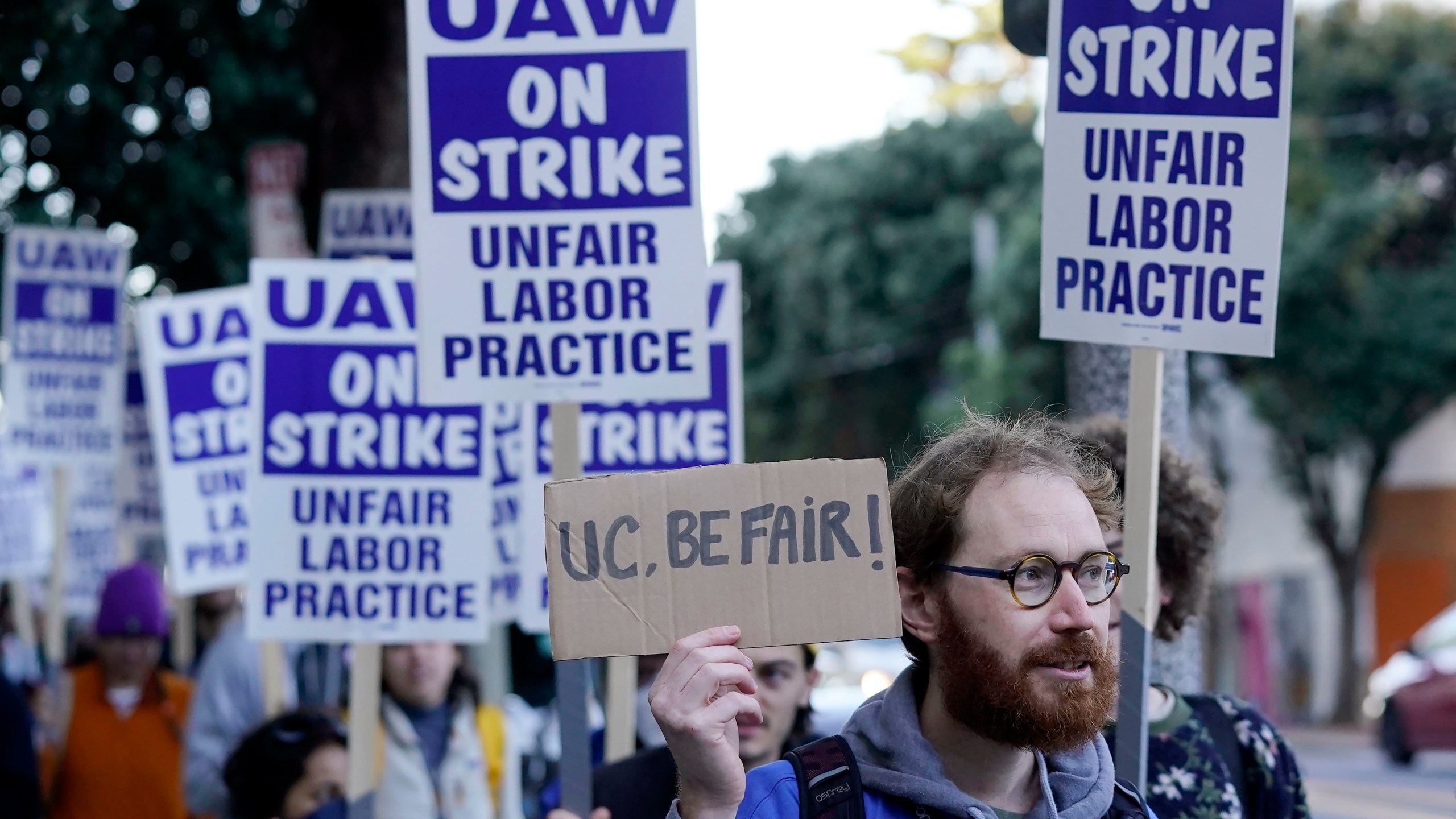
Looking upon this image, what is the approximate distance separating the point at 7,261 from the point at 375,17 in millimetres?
2749

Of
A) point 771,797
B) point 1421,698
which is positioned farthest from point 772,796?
point 1421,698

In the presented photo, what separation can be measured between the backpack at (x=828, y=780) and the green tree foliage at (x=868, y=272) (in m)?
23.1

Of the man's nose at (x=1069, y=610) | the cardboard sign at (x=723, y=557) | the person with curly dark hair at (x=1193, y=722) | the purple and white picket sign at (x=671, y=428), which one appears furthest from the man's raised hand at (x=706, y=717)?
the purple and white picket sign at (x=671, y=428)

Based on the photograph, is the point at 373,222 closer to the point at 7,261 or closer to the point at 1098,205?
the point at 7,261

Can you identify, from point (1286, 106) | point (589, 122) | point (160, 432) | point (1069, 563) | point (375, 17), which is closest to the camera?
point (1069, 563)

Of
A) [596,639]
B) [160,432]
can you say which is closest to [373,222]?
[160,432]

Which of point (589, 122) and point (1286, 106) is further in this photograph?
point (589, 122)

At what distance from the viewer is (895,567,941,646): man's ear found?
8.49 ft

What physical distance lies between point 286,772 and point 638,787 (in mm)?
1532

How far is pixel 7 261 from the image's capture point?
31.5ft

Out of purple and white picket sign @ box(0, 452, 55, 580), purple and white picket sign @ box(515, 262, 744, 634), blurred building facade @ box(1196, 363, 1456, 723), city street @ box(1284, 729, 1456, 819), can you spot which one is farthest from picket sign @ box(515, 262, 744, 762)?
blurred building facade @ box(1196, 363, 1456, 723)

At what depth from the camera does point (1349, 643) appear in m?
23.9

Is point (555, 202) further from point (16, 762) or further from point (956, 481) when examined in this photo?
point (16, 762)

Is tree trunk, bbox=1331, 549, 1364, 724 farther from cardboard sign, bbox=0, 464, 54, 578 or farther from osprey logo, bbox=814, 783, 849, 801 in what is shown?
osprey logo, bbox=814, 783, 849, 801
